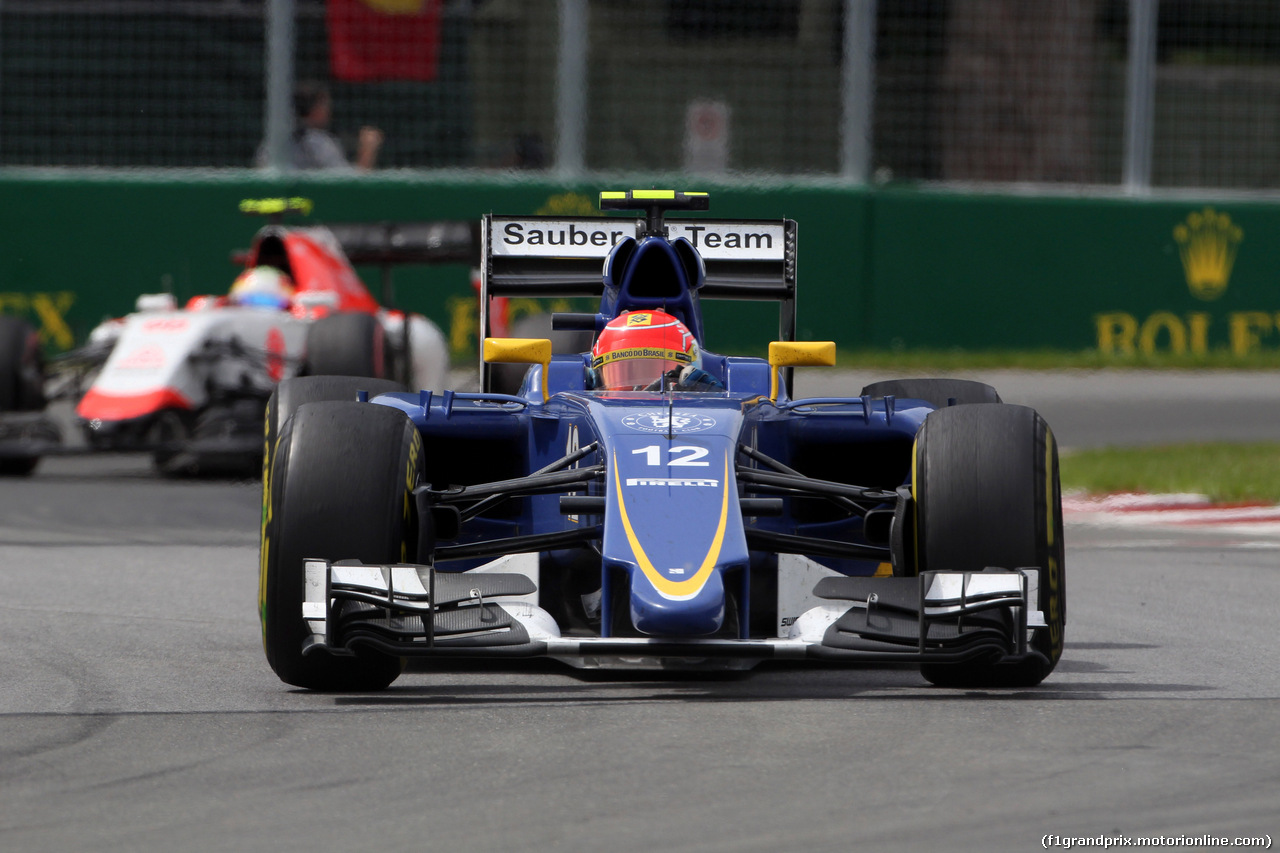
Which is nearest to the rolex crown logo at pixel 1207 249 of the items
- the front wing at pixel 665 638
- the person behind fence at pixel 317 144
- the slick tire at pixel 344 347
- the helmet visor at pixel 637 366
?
the person behind fence at pixel 317 144

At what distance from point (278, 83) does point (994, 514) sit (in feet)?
42.5

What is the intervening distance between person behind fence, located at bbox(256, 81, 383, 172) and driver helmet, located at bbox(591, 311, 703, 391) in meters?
11.0

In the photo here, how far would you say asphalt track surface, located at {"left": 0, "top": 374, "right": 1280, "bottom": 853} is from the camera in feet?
14.0

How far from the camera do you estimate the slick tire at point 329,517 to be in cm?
567

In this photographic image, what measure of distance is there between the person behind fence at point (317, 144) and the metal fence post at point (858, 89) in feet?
13.0

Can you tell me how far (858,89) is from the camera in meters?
17.9

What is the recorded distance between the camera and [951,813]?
4371 mm

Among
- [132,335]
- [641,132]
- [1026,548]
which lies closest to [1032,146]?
[641,132]

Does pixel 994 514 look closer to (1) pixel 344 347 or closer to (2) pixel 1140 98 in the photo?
(1) pixel 344 347

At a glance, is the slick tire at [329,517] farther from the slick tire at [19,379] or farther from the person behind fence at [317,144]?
the person behind fence at [317,144]

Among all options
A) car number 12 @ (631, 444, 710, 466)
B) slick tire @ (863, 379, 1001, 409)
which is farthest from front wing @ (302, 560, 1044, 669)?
slick tire @ (863, 379, 1001, 409)

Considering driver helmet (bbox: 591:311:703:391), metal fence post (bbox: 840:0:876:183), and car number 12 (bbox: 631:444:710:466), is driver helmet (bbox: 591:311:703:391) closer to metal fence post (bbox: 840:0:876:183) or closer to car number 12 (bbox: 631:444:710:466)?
car number 12 (bbox: 631:444:710:466)

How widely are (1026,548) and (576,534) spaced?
123cm

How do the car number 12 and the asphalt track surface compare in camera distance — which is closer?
the asphalt track surface
